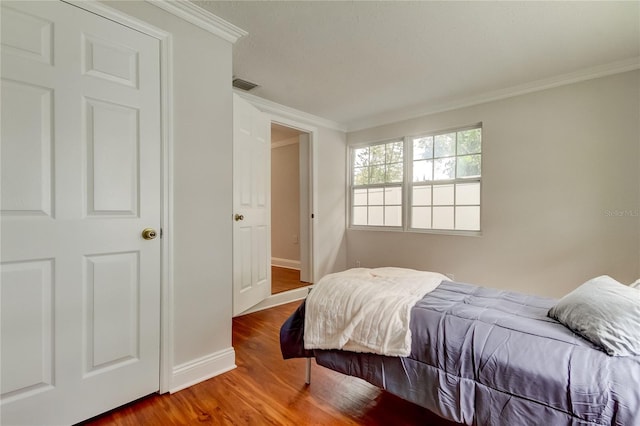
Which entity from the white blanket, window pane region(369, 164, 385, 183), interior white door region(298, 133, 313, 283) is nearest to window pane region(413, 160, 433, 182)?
window pane region(369, 164, 385, 183)

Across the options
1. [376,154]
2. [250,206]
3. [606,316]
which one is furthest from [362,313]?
[376,154]

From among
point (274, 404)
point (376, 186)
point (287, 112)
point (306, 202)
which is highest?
point (287, 112)

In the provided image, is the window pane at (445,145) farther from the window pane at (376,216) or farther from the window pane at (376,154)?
the window pane at (376,216)

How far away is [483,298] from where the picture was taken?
5.58 feet

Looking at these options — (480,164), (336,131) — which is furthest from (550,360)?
(336,131)

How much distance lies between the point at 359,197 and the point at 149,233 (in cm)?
327

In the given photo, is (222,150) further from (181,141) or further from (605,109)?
(605,109)

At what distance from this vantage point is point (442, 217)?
3738 millimetres

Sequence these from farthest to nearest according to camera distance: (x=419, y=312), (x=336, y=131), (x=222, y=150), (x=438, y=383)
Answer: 1. (x=336, y=131)
2. (x=222, y=150)
3. (x=419, y=312)
4. (x=438, y=383)

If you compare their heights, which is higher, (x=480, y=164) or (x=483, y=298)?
(x=480, y=164)

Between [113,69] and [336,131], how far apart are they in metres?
3.19

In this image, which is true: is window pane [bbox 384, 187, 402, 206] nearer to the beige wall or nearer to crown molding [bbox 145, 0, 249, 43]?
the beige wall

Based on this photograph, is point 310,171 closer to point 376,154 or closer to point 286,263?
point 376,154

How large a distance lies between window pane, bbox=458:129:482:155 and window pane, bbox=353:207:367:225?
1552 millimetres
